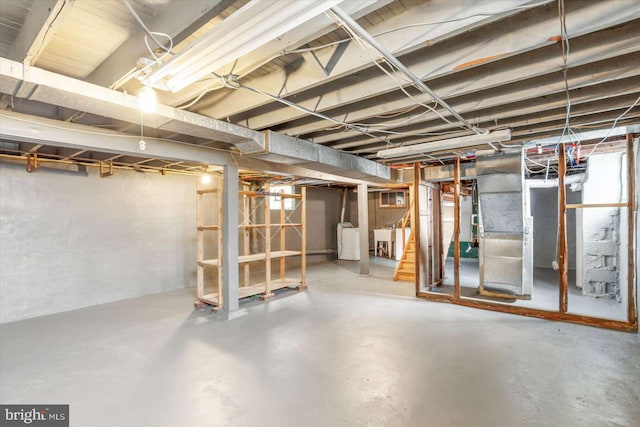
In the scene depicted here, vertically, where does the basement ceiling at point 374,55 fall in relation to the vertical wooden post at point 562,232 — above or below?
above

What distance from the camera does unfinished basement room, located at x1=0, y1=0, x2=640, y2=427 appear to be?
1.65m

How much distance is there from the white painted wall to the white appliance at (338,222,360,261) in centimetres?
449

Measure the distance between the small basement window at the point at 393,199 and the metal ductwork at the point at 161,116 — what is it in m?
5.30

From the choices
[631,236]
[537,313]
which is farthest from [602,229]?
[537,313]

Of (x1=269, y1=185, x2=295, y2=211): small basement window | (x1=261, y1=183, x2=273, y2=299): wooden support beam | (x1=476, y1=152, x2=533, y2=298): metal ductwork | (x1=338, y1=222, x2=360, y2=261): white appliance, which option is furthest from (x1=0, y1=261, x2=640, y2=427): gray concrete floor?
(x1=338, y1=222, x2=360, y2=261): white appliance

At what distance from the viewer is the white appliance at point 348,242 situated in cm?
902

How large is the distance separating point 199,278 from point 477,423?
3.81 m

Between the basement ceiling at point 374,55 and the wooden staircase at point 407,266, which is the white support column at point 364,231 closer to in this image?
the wooden staircase at point 407,266

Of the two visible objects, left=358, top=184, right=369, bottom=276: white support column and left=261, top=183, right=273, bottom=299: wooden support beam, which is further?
left=358, top=184, right=369, bottom=276: white support column

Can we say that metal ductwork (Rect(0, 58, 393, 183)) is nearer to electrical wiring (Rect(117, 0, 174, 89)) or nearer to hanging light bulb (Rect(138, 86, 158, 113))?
electrical wiring (Rect(117, 0, 174, 89))

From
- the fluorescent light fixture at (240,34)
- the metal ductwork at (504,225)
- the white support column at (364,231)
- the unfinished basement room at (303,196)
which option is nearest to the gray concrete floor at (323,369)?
the unfinished basement room at (303,196)

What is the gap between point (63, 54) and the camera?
196cm

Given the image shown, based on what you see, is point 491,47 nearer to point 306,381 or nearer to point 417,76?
point 417,76

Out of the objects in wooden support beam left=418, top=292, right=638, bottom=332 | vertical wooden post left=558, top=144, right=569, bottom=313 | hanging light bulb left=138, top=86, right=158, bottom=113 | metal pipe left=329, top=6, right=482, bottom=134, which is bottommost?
wooden support beam left=418, top=292, right=638, bottom=332
